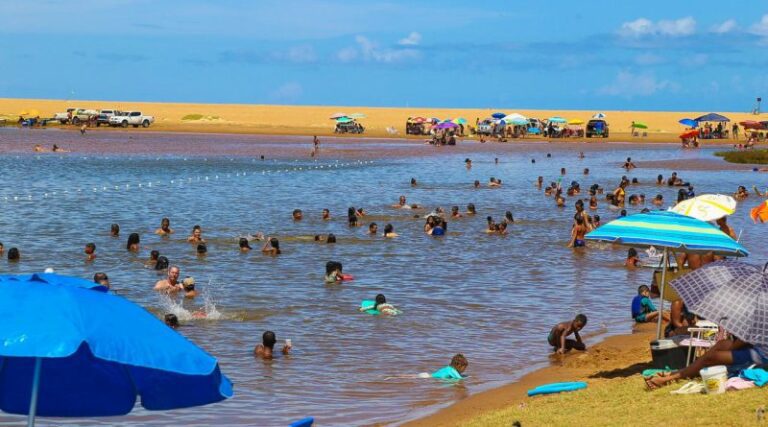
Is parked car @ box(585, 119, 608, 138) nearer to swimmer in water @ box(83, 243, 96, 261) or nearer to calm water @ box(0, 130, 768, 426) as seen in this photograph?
calm water @ box(0, 130, 768, 426)

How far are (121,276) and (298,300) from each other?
395 cm

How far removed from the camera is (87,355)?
673 cm

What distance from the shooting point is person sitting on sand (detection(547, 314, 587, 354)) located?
49.3 feet

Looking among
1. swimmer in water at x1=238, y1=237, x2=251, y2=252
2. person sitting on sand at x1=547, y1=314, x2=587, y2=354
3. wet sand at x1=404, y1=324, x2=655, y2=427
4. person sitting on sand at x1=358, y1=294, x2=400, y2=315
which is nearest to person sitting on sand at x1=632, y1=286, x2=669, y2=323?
wet sand at x1=404, y1=324, x2=655, y2=427

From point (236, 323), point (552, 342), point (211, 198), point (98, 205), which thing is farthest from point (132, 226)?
point (552, 342)

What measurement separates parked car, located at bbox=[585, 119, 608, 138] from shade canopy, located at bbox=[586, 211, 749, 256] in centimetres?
7401

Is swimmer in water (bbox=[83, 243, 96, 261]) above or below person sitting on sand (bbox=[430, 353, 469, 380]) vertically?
above

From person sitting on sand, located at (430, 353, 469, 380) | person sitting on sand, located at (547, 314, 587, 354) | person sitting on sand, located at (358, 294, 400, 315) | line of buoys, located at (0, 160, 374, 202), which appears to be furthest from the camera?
line of buoys, located at (0, 160, 374, 202)

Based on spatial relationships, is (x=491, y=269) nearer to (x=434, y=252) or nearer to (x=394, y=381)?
(x=434, y=252)

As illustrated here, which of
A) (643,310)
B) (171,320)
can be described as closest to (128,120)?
(171,320)

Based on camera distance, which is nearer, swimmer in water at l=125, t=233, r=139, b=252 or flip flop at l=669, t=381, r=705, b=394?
flip flop at l=669, t=381, r=705, b=394

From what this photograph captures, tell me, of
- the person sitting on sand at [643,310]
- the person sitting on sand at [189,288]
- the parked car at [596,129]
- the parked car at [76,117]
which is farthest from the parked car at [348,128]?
the person sitting on sand at [643,310]

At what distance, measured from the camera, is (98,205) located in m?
34.8

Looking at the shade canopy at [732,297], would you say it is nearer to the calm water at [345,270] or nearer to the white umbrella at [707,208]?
the white umbrella at [707,208]
